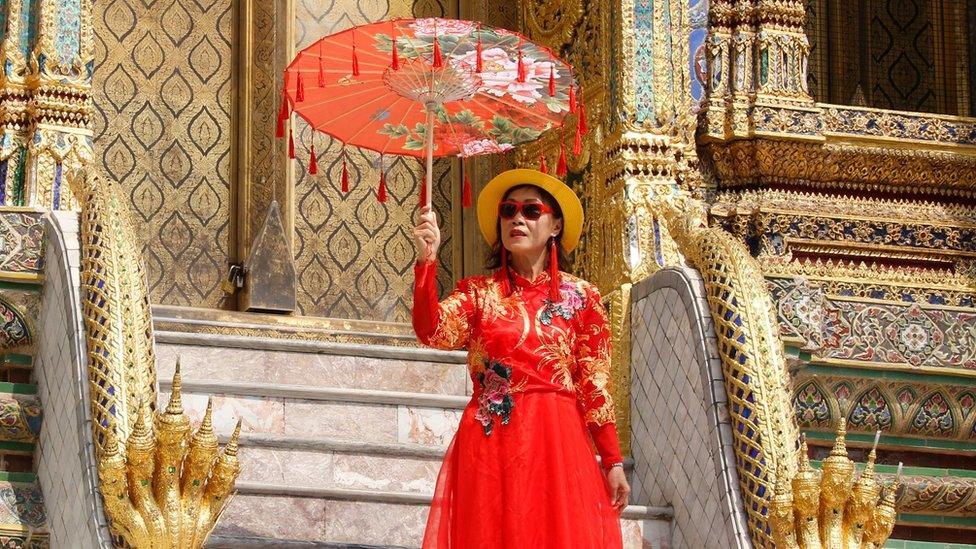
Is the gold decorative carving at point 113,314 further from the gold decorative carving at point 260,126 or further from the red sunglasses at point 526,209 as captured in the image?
the gold decorative carving at point 260,126

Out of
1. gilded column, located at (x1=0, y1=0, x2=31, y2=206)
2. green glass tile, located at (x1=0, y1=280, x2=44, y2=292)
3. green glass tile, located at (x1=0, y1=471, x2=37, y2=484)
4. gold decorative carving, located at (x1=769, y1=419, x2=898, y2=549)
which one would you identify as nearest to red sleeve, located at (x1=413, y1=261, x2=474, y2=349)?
gold decorative carving, located at (x1=769, y1=419, x2=898, y2=549)

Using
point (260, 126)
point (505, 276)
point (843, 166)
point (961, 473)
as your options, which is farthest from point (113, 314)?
point (843, 166)

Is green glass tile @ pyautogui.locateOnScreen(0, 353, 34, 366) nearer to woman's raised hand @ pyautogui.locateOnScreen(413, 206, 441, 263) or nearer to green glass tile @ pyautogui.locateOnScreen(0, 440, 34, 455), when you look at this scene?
green glass tile @ pyautogui.locateOnScreen(0, 440, 34, 455)

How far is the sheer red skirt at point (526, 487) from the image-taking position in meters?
5.54

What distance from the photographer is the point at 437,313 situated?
5.65m

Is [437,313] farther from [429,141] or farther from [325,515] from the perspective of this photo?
[325,515]

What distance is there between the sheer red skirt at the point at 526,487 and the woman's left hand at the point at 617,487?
31mm

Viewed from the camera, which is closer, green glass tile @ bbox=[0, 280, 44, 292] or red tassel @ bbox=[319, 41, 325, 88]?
red tassel @ bbox=[319, 41, 325, 88]

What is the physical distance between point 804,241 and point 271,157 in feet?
8.60

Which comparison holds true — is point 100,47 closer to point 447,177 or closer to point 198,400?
point 447,177

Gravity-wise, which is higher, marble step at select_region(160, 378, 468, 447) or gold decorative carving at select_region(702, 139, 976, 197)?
gold decorative carving at select_region(702, 139, 976, 197)

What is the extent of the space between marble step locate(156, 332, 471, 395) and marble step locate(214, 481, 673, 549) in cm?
121

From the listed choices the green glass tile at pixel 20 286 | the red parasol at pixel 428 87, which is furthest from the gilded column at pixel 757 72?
the green glass tile at pixel 20 286

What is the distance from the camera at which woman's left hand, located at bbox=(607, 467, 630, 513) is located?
5.77 metres
